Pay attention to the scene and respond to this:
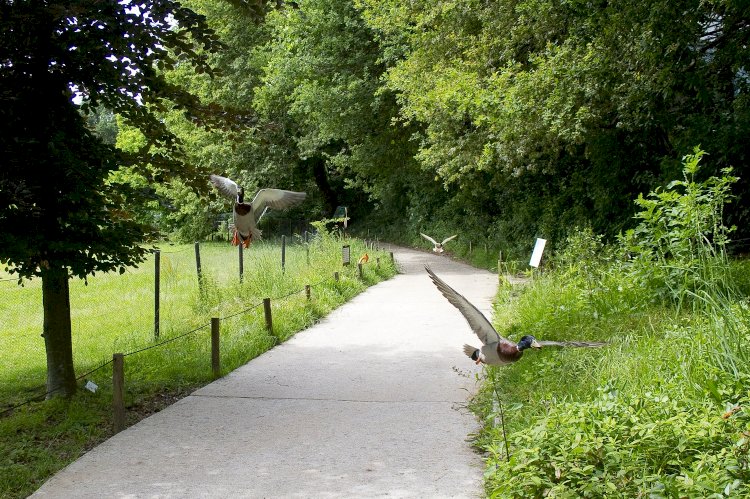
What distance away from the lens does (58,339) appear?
835 cm

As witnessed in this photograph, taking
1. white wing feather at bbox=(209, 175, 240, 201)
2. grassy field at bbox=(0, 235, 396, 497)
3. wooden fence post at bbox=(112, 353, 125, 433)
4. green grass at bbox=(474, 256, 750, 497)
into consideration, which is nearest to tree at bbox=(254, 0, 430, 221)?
grassy field at bbox=(0, 235, 396, 497)

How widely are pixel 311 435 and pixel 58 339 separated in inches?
132

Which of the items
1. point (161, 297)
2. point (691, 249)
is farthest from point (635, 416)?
point (161, 297)

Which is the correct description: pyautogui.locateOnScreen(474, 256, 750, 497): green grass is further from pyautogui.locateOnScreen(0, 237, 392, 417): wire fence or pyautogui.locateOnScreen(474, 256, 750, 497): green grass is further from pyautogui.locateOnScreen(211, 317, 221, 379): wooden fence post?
pyautogui.locateOnScreen(0, 237, 392, 417): wire fence

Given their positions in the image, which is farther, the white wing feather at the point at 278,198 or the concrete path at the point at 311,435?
the white wing feather at the point at 278,198

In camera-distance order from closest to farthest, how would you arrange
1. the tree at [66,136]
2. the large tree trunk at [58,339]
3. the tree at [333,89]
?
the tree at [66,136], the large tree trunk at [58,339], the tree at [333,89]

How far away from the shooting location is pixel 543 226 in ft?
68.7

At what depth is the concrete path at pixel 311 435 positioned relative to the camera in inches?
225

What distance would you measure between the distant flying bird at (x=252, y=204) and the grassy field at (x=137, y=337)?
5.34 feet

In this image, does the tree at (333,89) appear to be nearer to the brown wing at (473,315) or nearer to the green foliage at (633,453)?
the brown wing at (473,315)

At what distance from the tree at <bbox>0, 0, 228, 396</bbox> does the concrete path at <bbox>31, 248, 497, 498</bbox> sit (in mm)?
1842

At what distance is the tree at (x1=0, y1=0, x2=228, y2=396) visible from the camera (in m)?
7.05

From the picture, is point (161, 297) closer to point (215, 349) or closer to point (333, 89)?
point (215, 349)

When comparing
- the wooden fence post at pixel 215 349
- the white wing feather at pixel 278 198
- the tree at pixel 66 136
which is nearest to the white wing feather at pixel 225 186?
the white wing feather at pixel 278 198
